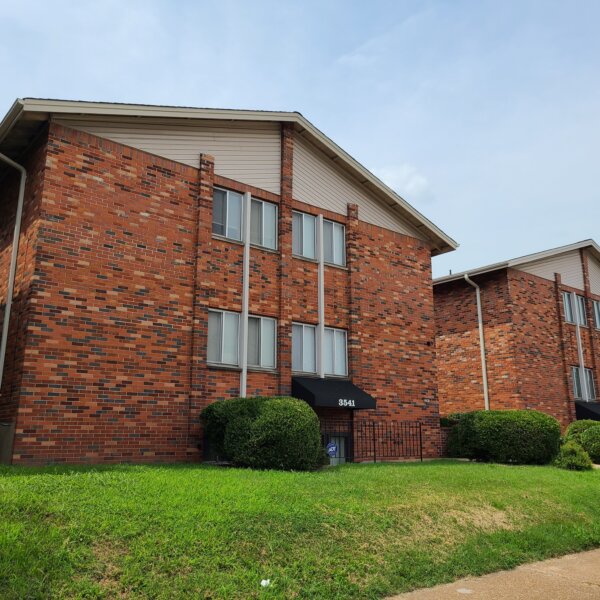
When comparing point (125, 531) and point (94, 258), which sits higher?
point (94, 258)

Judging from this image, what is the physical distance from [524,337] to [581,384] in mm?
4241

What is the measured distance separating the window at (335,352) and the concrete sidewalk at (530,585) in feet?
27.6

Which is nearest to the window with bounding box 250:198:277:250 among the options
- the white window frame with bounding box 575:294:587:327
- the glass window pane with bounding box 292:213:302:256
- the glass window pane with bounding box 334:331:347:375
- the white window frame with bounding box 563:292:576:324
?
the glass window pane with bounding box 292:213:302:256

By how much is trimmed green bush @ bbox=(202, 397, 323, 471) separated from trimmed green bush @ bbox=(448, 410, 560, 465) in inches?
253

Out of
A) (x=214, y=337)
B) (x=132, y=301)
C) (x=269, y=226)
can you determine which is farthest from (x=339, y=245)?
(x=132, y=301)

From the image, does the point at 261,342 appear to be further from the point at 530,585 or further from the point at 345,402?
the point at 530,585

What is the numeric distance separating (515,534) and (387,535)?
85.5 inches

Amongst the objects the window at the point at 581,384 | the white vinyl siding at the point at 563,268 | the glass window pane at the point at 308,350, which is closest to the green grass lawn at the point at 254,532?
the glass window pane at the point at 308,350

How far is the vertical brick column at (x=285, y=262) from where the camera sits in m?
14.2

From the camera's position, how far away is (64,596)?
498cm

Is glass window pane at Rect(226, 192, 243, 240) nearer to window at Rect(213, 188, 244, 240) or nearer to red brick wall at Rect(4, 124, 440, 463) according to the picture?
window at Rect(213, 188, 244, 240)

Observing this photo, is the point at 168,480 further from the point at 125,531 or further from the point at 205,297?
the point at 205,297

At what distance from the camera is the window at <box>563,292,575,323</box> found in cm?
2436

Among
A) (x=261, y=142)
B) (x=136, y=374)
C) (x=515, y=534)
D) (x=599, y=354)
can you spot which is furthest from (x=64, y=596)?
(x=599, y=354)
